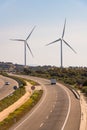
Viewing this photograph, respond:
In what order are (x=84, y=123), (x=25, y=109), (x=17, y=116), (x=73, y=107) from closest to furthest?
(x=84, y=123) < (x=17, y=116) < (x=25, y=109) < (x=73, y=107)

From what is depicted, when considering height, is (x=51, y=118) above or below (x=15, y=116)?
below

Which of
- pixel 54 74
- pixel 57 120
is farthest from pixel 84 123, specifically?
pixel 54 74

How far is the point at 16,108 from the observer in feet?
206

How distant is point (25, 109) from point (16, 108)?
2.17 meters

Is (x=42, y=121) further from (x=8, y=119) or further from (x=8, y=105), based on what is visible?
(x=8, y=105)

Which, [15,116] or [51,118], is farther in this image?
[15,116]

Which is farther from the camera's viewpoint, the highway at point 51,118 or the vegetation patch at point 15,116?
the vegetation patch at point 15,116

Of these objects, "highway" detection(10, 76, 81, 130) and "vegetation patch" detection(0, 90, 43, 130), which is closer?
"highway" detection(10, 76, 81, 130)

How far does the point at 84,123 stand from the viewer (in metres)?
47.5

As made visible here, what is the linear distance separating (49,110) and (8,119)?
42.1ft

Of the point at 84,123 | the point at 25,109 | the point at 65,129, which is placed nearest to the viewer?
the point at 65,129

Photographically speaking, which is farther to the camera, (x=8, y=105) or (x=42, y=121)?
(x=8, y=105)

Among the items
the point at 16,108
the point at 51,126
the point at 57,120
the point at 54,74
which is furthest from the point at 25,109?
the point at 54,74

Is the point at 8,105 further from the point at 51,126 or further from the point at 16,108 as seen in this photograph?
the point at 51,126
